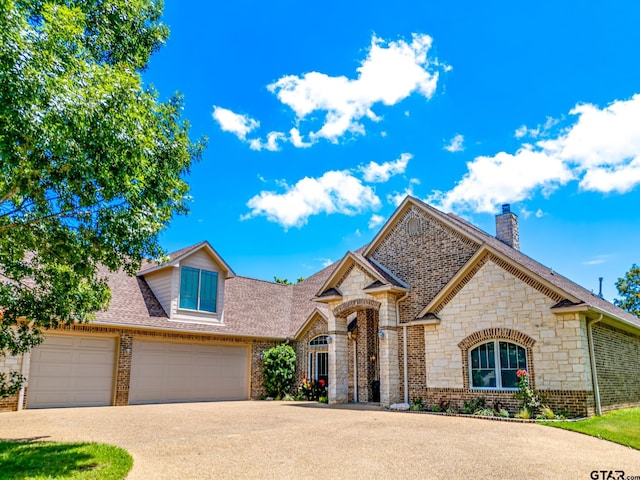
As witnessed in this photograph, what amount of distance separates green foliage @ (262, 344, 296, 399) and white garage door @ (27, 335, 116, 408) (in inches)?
256

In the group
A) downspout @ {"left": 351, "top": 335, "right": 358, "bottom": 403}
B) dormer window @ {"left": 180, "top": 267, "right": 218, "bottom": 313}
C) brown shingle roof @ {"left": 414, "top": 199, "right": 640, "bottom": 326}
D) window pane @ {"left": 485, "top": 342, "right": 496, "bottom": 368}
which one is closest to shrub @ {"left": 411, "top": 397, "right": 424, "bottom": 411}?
window pane @ {"left": 485, "top": 342, "right": 496, "bottom": 368}

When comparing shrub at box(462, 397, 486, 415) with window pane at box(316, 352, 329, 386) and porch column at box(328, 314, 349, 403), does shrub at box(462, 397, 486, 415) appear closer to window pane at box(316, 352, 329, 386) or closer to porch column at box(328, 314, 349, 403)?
porch column at box(328, 314, 349, 403)

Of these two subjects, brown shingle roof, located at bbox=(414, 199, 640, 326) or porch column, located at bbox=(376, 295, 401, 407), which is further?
porch column, located at bbox=(376, 295, 401, 407)

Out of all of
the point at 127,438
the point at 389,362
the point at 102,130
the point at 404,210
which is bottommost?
the point at 127,438

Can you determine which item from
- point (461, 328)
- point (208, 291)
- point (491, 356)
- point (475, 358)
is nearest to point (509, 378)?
point (491, 356)

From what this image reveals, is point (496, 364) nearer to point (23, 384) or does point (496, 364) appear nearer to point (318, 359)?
point (318, 359)

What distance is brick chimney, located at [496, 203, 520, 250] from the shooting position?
20.5 metres

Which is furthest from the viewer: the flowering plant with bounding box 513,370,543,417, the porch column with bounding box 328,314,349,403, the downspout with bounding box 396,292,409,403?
the porch column with bounding box 328,314,349,403

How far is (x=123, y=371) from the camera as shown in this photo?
17234mm

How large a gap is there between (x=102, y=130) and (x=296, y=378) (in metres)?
16.8

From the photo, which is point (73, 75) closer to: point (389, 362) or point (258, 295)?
point (389, 362)

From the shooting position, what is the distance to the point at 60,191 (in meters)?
7.21

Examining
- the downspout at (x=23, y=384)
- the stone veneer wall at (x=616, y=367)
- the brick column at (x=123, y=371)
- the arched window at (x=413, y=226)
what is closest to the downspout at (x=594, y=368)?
the stone veneer wall at (x=616, y=367)

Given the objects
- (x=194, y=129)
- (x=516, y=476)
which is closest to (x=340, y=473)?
Answer: (x=516, y=476)
